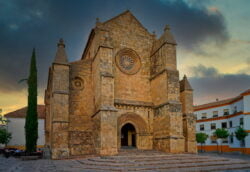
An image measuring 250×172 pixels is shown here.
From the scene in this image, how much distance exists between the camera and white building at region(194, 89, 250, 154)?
1139 inches

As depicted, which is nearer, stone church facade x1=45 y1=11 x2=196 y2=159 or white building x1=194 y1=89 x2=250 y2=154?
stone church facade x1=45 y1=11 x2=196 y2=159

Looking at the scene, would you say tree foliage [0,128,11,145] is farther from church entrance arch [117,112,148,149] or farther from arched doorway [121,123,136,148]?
church entrance arch [117,112,148,149]

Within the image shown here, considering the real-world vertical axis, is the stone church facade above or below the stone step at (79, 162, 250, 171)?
above

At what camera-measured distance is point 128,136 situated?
2005 cm

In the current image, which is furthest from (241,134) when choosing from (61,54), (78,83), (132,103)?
(61,54)

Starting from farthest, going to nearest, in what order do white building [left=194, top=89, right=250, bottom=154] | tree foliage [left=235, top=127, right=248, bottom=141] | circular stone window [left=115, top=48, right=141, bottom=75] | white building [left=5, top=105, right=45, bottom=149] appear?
white building [left=5, top=105, right=45, bottom=149]
white building [left=194, top=89, right=250, bottom=154]
tree foliage [left=235, top=127, right=248, bottom=141]
circular stone window [left=115, top=48, right=141, bottom=75]

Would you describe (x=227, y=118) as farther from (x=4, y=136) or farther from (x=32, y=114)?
(x=4, y=136)

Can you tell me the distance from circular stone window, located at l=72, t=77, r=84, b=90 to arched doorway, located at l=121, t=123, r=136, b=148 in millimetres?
5315

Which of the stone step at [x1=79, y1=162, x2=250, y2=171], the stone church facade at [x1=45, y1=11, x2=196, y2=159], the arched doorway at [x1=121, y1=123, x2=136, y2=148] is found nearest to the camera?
the stone step at [x1=79, y1=162, x2=250, y2=171]

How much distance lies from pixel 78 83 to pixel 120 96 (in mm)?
3767

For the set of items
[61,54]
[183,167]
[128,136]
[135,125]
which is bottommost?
[183,167]

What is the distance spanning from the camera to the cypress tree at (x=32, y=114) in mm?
19562

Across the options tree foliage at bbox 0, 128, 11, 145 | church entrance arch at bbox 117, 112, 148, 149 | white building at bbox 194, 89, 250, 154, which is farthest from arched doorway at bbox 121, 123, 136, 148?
tree foliage at bbox 0, 128, 11, 145

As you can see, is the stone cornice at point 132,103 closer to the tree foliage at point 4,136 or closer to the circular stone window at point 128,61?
the circular stone window at point 128,61
